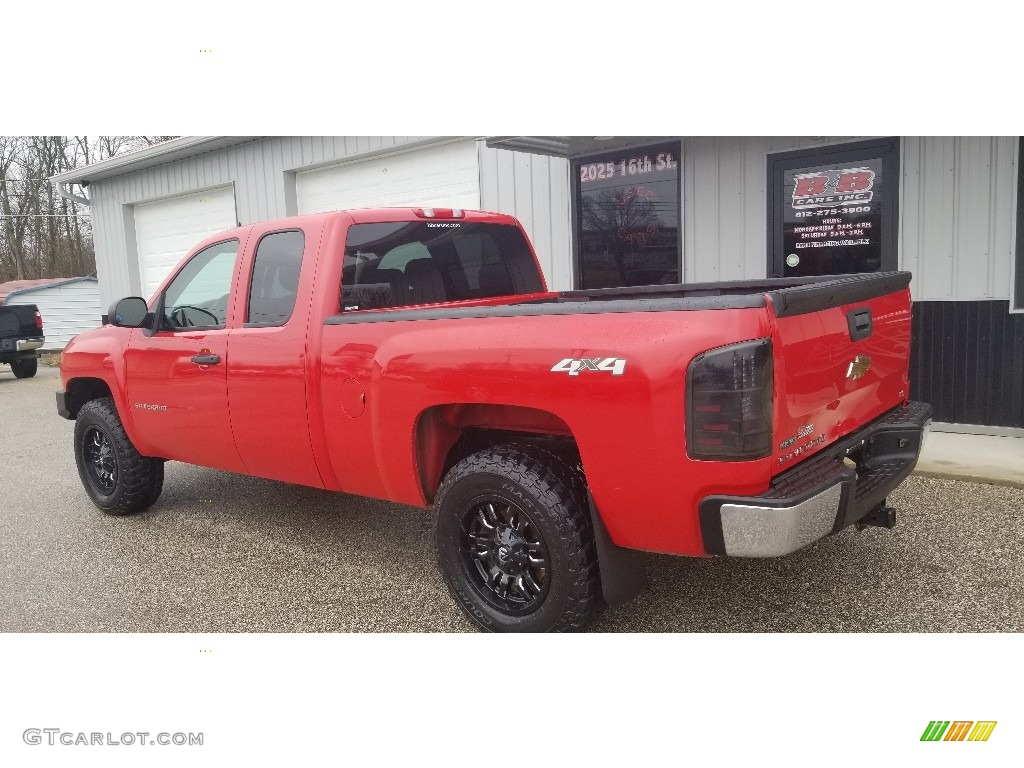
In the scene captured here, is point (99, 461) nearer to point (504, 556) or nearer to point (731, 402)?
point (504, 556)

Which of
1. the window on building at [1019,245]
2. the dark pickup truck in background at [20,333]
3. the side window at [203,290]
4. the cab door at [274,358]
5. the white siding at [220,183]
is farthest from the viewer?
the dark pickup truck in background at [20,333]

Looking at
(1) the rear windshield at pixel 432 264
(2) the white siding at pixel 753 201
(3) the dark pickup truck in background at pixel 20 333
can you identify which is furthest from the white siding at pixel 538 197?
(3) the dark pickup truck in background at pixel 20 333

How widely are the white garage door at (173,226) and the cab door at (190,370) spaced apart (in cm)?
796

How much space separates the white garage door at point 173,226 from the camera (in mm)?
12477

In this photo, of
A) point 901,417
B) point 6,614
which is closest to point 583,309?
point 901,417

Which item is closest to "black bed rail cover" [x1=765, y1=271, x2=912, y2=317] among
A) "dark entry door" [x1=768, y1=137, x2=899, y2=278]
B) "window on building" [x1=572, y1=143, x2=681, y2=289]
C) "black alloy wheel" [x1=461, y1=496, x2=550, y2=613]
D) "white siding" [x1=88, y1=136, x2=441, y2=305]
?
"black alloy wheel" [x1=461, y1=496, x2=550, y2=613]

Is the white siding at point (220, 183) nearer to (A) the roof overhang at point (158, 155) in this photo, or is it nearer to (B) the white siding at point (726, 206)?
(A) the roof overhang at point (158, 155)

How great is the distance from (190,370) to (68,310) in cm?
1343

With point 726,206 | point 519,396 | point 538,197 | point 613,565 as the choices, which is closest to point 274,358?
point 519,396

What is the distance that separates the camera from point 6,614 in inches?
148

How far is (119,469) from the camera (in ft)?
16.8
